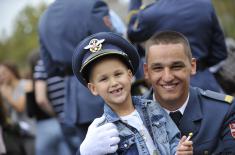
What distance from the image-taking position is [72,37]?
4.66 m

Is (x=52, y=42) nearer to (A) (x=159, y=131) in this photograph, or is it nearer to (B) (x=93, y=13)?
(B) (x=93, y=13)

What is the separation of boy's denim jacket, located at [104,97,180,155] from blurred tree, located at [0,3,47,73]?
45472 millimetres

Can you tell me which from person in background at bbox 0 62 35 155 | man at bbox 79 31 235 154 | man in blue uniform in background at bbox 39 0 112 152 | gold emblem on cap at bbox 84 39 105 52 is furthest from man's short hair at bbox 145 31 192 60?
→ person in background at bbox 0 62 35 155

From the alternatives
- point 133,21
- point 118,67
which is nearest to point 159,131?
point 118,67

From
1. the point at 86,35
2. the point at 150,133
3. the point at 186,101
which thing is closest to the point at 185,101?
the point at 186,101

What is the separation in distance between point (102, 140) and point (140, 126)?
24 centimetres

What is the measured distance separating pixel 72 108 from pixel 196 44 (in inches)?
46.9

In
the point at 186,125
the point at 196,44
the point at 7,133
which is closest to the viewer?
the point at 186,125

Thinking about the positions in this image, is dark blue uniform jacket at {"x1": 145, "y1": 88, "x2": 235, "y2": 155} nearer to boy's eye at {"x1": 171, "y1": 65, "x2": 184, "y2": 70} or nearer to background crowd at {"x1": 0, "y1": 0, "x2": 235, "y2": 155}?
boy's eye at {"x1": 171, "y1": 65, "x2": 184, "y2": 70}

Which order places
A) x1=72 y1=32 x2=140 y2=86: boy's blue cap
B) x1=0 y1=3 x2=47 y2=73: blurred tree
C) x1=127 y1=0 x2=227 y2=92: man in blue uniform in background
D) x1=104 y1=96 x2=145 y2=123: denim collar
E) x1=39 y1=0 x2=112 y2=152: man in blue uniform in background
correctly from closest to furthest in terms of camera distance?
x1=104 y1=96 x2=145 y2=123: denim collar < x1=72 y1=32 x2=140 y2=86: boy's blue cap < x1=127 y1=0 x2=227 y2=92: man in blue uniform in background < x1=39 y1=0 x2=112 y2=152: man in blue uniform in background < x1=0 y1=3 x2=47 y2=73: blurred tree

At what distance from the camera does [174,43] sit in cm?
352

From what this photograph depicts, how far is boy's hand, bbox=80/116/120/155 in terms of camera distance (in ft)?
9.83

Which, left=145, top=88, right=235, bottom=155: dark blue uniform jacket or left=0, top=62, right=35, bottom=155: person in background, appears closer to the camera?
left=145, top=88, right=235, bottom=155: dark blue uniform jacket

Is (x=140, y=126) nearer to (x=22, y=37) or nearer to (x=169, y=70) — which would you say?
(x=169, y=70)
